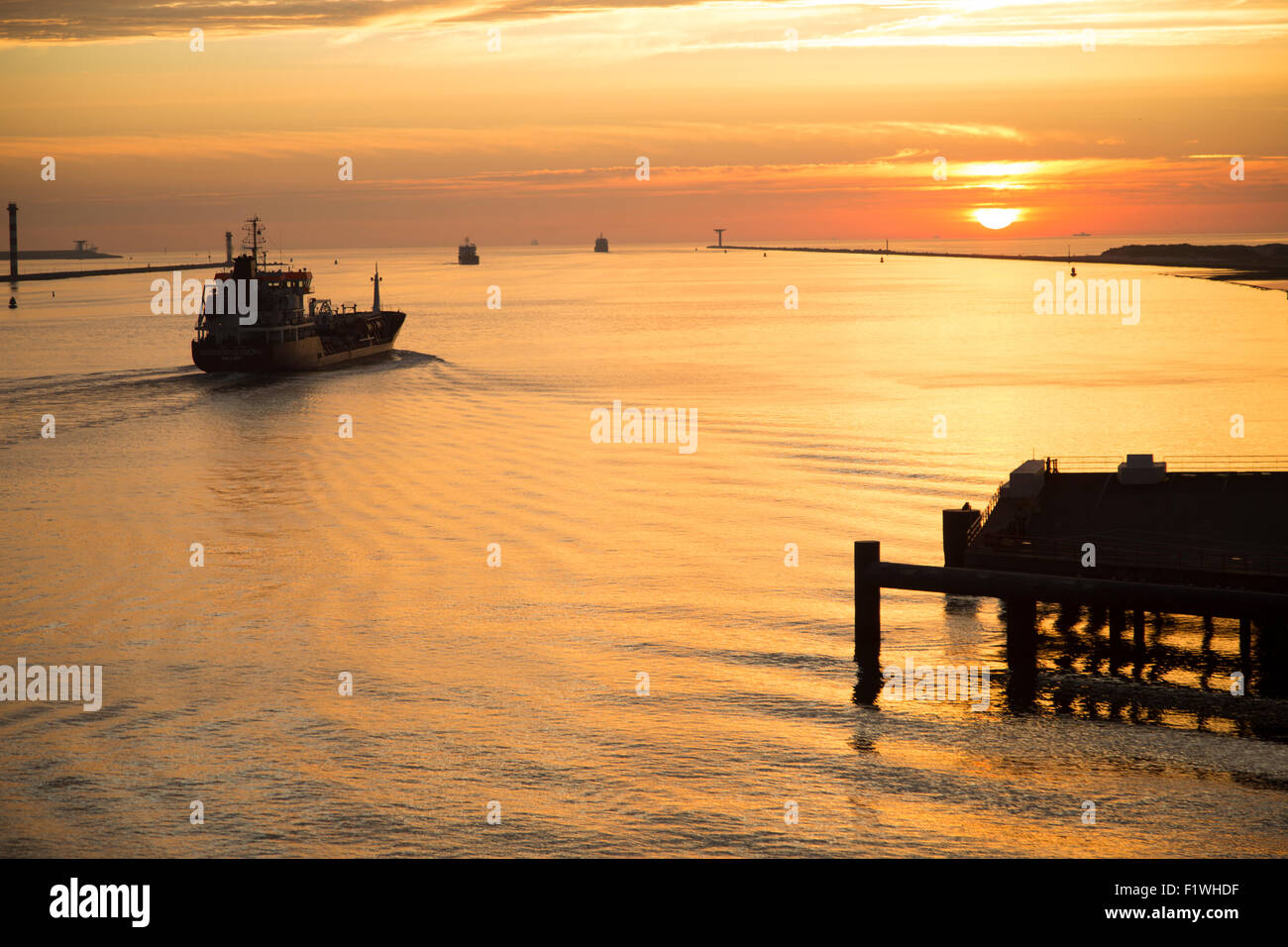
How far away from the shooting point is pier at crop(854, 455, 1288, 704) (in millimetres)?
27219

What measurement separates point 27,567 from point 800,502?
2863cm

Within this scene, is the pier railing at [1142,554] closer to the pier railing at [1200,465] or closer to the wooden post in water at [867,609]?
the wooden post in water at [867,609]

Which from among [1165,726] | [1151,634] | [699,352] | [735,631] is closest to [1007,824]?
[1165,726]

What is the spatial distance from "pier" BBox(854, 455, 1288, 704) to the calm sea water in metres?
1.48

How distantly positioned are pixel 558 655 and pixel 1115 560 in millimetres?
15076

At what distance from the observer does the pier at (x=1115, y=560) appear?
27219 mm

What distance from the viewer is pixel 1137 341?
421 feet

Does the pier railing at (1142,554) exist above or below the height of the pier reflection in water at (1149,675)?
above

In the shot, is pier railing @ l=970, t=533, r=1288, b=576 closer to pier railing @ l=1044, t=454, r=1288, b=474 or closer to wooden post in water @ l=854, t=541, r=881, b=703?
wooden post in water @ l=854, t=541, r=881, b=703

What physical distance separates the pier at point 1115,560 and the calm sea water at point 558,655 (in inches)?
58.2

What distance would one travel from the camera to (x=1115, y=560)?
103ft

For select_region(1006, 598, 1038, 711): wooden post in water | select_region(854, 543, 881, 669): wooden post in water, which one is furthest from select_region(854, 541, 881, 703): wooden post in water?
select_region(1006, 598, 1038, 711): wooden post in water

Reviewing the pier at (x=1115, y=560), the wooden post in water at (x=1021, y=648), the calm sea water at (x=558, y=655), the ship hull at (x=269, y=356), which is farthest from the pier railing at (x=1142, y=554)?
the ship hull at (x=269, y=356)
